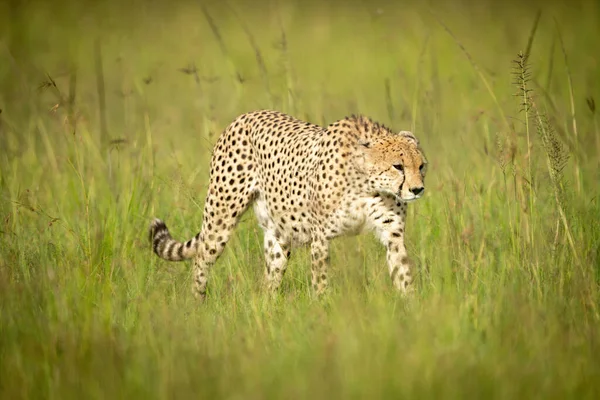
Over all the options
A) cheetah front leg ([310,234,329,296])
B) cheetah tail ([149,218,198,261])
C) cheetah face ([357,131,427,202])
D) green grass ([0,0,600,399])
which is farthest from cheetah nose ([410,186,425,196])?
cheetah tail ([149,218,198,261])

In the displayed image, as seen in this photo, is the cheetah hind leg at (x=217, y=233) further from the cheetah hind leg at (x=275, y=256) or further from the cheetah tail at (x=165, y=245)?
the cheetah hind leg at (x=275, y=256)

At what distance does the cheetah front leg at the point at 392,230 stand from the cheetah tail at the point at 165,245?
108 cm

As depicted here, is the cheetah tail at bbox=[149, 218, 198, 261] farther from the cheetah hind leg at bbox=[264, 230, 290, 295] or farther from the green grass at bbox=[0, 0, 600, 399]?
the cheetah hind leg at bbox=[264, 230, 290, 295]

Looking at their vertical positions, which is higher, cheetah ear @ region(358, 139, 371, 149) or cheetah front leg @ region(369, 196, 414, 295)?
cheetah ear @ region(358, 139, 371, 149)

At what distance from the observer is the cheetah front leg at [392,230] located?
453cm

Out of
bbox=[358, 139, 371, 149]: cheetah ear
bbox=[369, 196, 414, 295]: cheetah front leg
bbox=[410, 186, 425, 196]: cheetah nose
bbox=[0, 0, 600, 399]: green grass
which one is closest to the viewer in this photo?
bbox=[0, 0, 600, 399]: green grass

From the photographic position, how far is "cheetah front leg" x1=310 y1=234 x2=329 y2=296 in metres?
4.62

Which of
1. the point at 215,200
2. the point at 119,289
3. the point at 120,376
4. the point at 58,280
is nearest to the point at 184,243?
the point at 215,200

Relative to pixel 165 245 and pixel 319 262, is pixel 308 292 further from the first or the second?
pixel 165 245

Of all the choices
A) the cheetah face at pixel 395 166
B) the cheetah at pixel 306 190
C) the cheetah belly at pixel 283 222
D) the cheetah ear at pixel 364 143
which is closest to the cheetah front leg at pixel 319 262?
the cheetah at pixel 306 190

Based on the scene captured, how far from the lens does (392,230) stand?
4.61 metres

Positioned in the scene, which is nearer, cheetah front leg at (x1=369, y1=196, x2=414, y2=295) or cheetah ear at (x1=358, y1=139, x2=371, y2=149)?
cheetah front leg at (x1=369, y1=196, x2=414, y2=295)

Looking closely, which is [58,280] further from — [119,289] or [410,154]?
[410,154]

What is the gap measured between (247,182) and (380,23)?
30.4 feet
